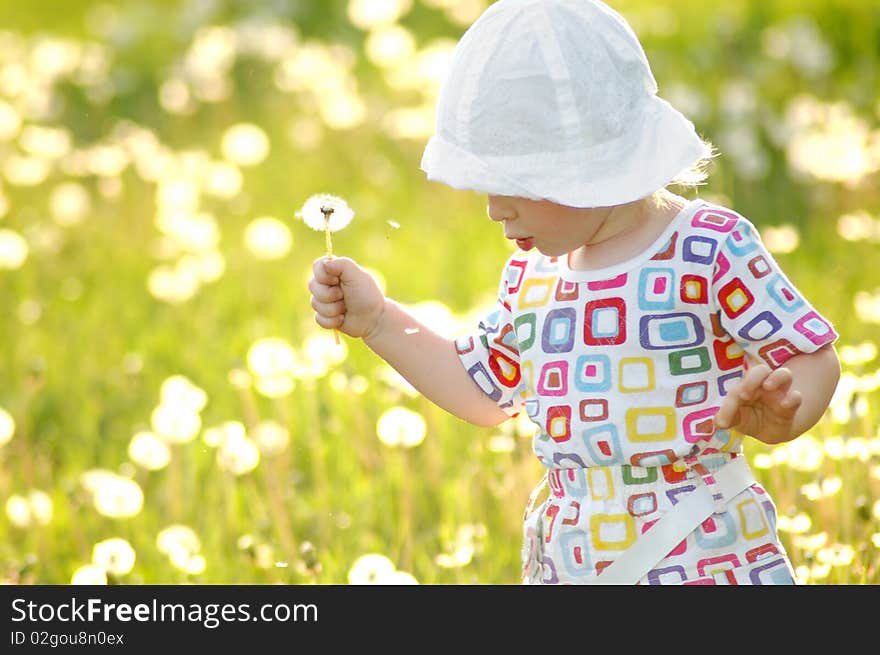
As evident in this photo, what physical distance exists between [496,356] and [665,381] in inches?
10.8

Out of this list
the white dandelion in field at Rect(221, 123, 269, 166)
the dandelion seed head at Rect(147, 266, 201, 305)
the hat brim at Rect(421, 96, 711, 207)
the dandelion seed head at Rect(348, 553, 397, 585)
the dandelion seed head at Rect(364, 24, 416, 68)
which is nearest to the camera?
the hat brim at Rect(421, 96, 711, 207)

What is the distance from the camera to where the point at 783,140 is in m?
3.83

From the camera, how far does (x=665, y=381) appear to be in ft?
5.32

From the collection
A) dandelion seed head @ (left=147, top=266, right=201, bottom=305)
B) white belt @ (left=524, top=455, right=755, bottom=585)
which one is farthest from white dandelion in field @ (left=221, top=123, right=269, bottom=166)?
white belt @ (left=524, top=455, right=755, bottom=585)

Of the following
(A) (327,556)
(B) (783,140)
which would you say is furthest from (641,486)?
(B) (783,140)

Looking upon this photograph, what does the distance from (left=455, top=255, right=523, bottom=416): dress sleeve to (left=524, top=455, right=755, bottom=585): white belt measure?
30cm

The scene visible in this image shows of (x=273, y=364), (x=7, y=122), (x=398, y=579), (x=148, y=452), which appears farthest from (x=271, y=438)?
(x=7, y=122)

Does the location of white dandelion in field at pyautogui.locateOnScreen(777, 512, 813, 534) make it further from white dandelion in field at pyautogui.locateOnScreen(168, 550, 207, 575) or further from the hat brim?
white dandelion in field at pyautogui.locateOnScreen(168, 550, 207, 575)

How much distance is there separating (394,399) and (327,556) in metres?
0.40

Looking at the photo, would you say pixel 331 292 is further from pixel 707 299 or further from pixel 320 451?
pixel 320 451

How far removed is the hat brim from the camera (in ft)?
5.06

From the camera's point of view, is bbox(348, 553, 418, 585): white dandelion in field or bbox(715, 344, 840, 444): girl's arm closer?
bbox(715, 344, 840, 444): girl's arm

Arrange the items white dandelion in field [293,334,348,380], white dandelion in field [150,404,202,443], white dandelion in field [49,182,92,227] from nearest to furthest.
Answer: white dandelion in field [150,404,202,443] < white dandelion in field [293,334,348,380] < white dandelion in field [49,182,92,227]
